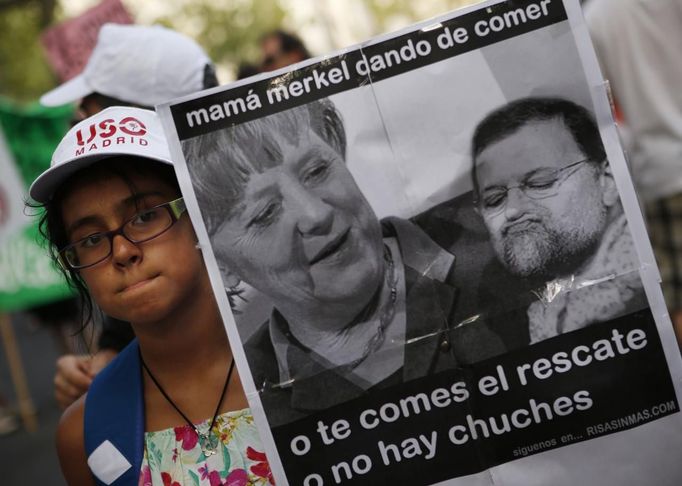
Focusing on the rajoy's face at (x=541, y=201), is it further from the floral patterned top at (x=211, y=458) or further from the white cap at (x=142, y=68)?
the white cap at (x=142, y=68)

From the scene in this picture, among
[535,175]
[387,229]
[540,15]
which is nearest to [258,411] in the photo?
[387,229]

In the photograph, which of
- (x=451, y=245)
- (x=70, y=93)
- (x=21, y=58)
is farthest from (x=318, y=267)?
(x=21, y=58)

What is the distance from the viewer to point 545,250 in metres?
1.67

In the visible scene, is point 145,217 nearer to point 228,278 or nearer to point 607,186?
point 228,278

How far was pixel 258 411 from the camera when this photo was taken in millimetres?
1663

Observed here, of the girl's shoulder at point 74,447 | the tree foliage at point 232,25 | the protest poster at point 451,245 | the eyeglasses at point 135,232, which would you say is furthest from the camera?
the tree foliage at point 232,25

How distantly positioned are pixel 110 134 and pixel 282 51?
3911mm

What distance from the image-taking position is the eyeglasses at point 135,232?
1776 mm

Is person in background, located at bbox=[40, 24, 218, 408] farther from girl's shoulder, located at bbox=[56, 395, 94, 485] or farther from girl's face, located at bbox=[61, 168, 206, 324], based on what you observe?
girl's face, located at bbox=[61, 168, 206, 324]

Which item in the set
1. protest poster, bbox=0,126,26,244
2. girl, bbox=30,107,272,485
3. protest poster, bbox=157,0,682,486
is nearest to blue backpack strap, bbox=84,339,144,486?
girl, bbox=30,107,272,485

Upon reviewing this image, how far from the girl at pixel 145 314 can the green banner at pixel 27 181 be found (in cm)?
687

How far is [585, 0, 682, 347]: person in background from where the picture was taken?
3492 mm

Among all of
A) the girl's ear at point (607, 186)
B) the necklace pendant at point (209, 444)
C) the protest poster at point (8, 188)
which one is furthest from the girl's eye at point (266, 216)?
the protest poster at point (8, 188)

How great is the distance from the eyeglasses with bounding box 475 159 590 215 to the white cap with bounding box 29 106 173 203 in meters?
0.60
